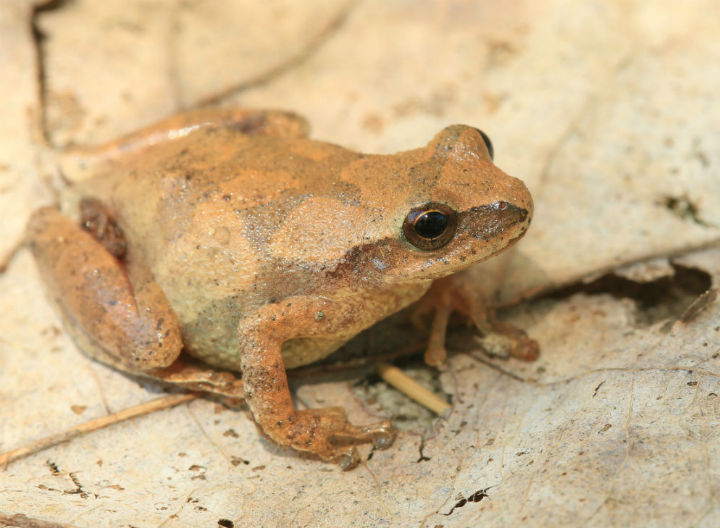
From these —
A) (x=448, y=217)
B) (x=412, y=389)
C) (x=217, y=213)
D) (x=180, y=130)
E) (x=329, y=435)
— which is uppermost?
(x=180, y=130)

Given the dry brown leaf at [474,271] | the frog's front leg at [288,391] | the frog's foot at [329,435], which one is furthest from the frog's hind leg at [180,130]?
the frog's foot at [329,435]

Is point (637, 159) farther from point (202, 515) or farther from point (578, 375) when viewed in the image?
point (202, 515)

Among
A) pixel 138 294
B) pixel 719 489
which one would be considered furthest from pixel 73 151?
pixel 719 489

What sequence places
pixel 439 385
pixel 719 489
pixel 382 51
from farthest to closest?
1. pixel 382 51
2. pixel 439 385
3. pixel 719 489

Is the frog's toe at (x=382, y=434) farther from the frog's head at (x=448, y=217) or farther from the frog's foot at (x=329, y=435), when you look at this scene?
the frog's head at (x=448, y=217)

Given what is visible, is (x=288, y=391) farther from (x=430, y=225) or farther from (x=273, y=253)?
(x=430, y=225)

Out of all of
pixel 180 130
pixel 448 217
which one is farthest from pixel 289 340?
pixel 180 130

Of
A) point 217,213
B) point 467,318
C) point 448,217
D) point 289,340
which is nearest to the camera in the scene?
point 448,217
